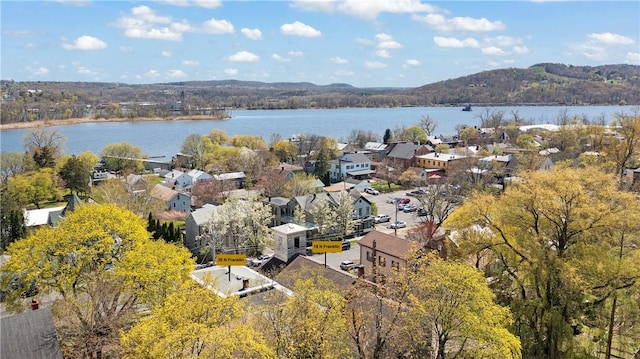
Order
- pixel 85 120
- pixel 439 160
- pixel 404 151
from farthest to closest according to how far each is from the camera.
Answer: pixel 85 120
pixel 404 151
pixel 439 160

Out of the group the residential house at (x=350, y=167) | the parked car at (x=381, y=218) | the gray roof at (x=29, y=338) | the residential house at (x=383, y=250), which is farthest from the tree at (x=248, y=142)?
the gray roof at (x=29, y=338)

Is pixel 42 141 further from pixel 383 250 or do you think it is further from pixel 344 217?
pixel 383 250

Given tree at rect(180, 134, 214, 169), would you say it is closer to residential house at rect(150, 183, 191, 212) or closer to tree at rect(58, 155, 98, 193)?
tree at rect(58, 155, 98, 193)

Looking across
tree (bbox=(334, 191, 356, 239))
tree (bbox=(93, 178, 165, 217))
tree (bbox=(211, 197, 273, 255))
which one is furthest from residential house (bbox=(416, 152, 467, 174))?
tree (bbox=(93, 178, 165, 217))

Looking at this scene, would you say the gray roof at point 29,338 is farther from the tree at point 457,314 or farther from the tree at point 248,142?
the tree at point 248,142

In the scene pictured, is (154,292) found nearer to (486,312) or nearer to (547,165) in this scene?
(486,312)

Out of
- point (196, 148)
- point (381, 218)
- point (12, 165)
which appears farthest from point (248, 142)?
point (381, 218)
